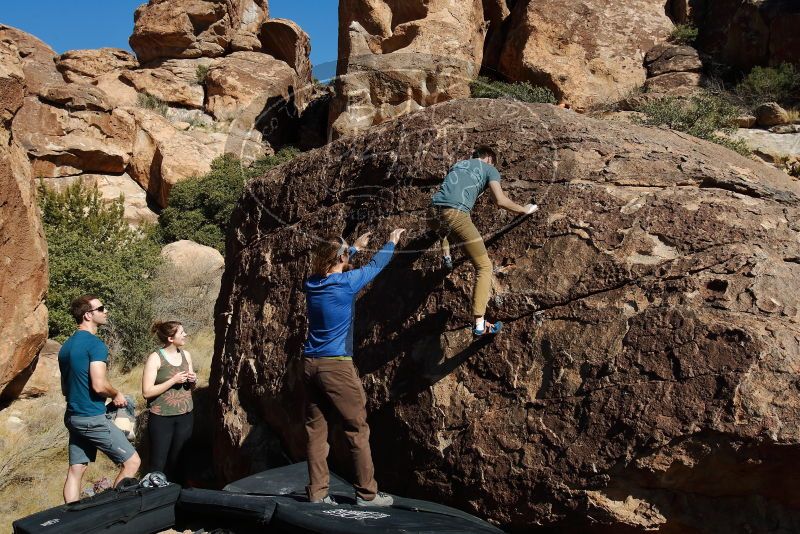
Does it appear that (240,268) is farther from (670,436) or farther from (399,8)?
(399,8)

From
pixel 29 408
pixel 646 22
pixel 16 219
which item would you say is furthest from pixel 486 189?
pixel 646 22

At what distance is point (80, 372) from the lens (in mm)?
4066

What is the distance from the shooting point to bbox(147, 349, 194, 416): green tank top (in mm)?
4539

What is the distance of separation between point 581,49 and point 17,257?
1412cm

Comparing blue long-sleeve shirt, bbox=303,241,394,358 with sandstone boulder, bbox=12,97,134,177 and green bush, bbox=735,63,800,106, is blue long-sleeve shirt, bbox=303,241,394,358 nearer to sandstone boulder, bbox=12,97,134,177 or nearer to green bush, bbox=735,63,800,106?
green bush, bbox=735,63,800,106

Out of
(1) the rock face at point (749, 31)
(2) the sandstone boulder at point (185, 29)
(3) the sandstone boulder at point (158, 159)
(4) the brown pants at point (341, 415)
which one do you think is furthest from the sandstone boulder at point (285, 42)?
(4) the brown pants at point (341, 415)

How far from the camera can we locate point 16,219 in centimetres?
797

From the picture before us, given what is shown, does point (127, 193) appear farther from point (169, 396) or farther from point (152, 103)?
point (169, 396)

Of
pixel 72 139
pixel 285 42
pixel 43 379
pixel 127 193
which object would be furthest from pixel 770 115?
pixel 285 42

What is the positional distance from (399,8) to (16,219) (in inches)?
555

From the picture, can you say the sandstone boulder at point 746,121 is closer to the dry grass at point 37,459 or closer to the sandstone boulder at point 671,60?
the sandstone boulder at point 671,60

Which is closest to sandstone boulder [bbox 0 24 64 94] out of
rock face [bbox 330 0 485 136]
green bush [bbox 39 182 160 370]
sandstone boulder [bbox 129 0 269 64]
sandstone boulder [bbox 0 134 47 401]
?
sandstone boulder [bbox 129 0 269 64]

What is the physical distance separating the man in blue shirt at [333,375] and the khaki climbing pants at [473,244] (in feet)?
2.21

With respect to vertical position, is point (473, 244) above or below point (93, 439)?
above
